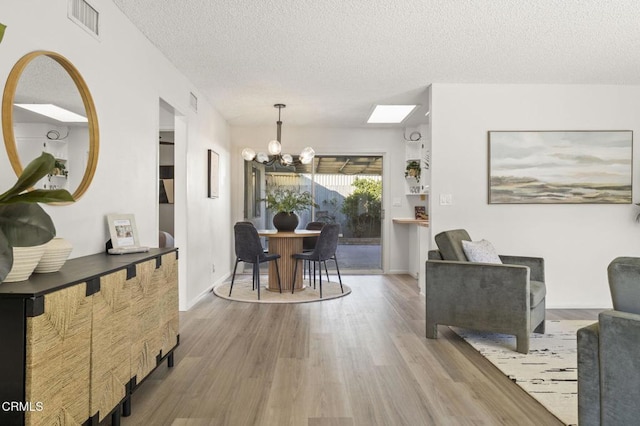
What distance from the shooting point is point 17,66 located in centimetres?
193

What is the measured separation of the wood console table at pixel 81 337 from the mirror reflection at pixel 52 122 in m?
0.52

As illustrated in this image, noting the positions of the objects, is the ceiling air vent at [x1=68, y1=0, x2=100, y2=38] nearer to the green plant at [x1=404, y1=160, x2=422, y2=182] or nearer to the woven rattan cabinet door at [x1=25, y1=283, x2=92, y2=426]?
the woven rattan cabinet door at [x1=25, y1=283, x2=92, y2=426]

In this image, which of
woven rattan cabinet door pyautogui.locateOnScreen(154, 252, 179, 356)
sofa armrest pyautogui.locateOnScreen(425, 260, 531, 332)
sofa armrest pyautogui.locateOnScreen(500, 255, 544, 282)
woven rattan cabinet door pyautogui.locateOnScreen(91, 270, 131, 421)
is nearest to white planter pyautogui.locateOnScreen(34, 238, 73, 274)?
woven rattan cabinet door pyautogui.locateOnScreen(91, 270, 131, 421)

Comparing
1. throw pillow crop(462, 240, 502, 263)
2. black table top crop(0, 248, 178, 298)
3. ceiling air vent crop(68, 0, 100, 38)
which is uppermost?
ceiling air vent crop(68, 0, 100, 38)

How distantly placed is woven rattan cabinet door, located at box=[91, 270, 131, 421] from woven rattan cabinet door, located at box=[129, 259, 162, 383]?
0.07 m

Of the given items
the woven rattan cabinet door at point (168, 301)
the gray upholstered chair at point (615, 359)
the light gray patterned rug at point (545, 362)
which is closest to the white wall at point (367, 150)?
the light gray patterned rug at point (545, 362)

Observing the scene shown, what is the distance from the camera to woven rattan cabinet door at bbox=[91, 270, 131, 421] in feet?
5.86

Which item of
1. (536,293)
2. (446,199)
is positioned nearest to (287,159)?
(446,199)

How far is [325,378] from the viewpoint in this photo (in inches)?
105

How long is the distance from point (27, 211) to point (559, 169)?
4911 millimetres

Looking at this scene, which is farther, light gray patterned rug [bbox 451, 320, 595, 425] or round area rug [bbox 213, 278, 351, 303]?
round area rug [bbox 213, 278, 351, 303]

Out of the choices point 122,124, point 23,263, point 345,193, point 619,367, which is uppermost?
point 122,124

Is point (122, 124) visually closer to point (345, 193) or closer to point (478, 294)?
point (478, 294)

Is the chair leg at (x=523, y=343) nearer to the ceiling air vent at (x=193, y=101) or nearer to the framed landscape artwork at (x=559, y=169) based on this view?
the framed landscape artwork at (x=559, y=169)
